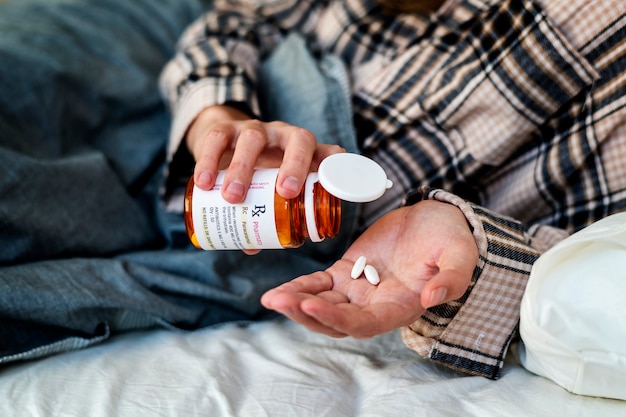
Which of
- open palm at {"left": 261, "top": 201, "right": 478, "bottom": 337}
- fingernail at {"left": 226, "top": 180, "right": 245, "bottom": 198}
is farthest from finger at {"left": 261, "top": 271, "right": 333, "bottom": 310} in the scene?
fingernail at {"left": 226, "top": 180, "right": 245, "bottom": 198}

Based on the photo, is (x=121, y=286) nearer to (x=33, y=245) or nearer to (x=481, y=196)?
(x=33, y=245)

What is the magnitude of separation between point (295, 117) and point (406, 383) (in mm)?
452

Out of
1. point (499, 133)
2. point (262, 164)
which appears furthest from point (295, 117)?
point (499, 133)

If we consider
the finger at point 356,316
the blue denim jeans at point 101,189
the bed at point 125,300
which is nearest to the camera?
the finger at point 356,316

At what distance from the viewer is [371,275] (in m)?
0.58

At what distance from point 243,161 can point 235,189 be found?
45 mm

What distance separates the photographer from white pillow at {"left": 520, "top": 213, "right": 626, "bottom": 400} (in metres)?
0.54

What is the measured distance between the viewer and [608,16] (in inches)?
26.9

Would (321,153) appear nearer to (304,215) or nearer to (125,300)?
(304,215)

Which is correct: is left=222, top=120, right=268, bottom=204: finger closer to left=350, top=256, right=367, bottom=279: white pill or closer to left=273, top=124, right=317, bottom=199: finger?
left=273, top=124, right=317, bottom=199: finger

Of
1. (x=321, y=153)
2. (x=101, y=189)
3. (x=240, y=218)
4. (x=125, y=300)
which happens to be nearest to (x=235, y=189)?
(x=240, y=218)

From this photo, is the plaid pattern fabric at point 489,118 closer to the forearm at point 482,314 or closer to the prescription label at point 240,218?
the forearm at point 482,314

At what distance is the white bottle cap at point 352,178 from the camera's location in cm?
54

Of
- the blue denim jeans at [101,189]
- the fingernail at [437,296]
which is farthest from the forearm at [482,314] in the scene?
the blue denim jeans at [101,189]
